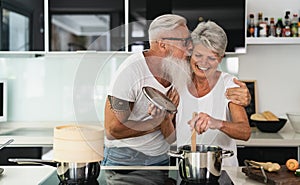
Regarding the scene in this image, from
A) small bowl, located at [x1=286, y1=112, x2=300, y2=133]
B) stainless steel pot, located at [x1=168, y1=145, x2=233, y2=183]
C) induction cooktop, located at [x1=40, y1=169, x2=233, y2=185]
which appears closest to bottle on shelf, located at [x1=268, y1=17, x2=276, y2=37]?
small bowl, located at [x1=286, y1=112, x2=300, y2=133]

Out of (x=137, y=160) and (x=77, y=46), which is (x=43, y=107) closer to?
(x=77, y=46)

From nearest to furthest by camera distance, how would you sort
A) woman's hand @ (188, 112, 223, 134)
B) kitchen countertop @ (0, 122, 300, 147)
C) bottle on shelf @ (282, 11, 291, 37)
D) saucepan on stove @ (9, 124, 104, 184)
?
saucepan on stove @ (9, 124, 104, 184) → woman's hand @ (188, 112, 223, 134) → kitchen countertop @ (0, 122, 300, 147) → bottle on shelf @ (282, 11, 291, 37)

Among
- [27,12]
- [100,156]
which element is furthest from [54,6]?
[100,156]

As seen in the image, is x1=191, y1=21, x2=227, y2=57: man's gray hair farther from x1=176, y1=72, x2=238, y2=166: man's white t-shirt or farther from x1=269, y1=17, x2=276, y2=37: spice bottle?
x1=269, y1=17, x2=276, y2=37: spice bottle

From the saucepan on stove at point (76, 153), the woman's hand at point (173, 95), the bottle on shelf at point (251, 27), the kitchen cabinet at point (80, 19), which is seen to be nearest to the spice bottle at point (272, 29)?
the bottle on shelf at point (251, 27)

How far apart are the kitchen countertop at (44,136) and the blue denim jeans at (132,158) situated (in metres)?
1.23

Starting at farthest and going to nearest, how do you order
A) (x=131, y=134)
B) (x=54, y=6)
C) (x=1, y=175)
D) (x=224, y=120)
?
(x=54, y=6) < (x=224, y=120) < (x=131, y=134) < (x=1, y=175)

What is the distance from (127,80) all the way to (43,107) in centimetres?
206

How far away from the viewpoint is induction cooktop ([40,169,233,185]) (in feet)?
5.72

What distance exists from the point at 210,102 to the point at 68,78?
196 cm

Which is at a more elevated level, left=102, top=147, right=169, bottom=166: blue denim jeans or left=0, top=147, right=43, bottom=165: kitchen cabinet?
left=102, top=147, right=169, bottom=166: blue denim jeans

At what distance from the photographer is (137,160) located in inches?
81.4

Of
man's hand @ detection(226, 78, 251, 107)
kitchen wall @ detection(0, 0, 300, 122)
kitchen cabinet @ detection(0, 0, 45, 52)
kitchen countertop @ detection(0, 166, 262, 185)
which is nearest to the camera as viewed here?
kitchen countertop @ detection(0, 166, 262, 185)

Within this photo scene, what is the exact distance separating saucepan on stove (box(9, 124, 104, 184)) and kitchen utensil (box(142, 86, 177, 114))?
296 mm
